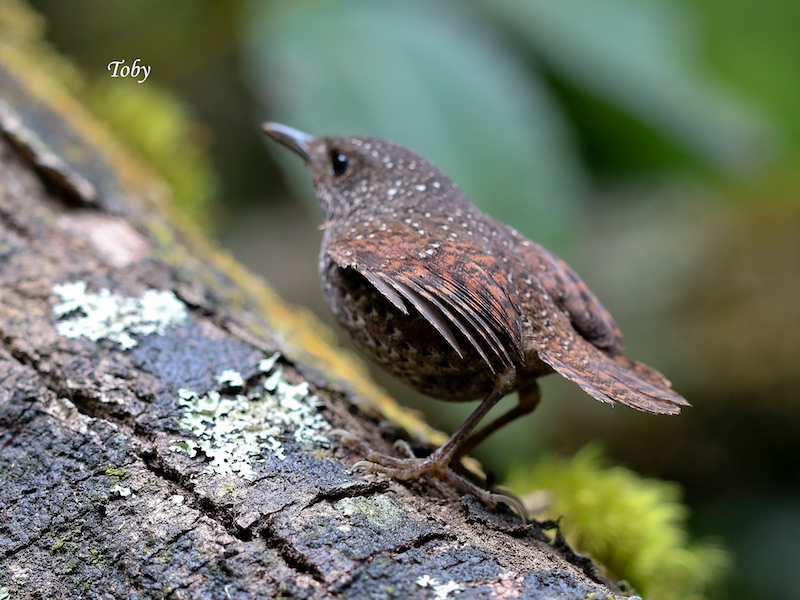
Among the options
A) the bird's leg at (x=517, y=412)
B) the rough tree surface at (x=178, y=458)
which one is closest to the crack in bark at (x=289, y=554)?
the rough tree surface at (x=178, y=458)

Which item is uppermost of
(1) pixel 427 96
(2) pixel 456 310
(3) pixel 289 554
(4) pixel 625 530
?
(1) pixel 427 96

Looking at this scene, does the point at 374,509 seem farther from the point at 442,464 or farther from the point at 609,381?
the point at 609,381

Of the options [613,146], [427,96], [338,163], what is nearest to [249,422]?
[338,163]

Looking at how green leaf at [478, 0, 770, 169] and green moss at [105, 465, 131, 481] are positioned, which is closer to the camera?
green moss at [105, 465, 131, 481]

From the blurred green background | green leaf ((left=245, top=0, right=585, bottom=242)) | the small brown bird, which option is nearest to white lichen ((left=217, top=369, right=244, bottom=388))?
the small brown bird

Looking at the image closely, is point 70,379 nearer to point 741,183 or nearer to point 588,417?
point 588,417

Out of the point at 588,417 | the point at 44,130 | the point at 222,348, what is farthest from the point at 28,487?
the point at 588,417

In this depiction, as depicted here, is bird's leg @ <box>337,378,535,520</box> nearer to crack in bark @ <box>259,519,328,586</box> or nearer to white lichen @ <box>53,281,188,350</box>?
crack in bark @ <box>259,519,328,586</box>
